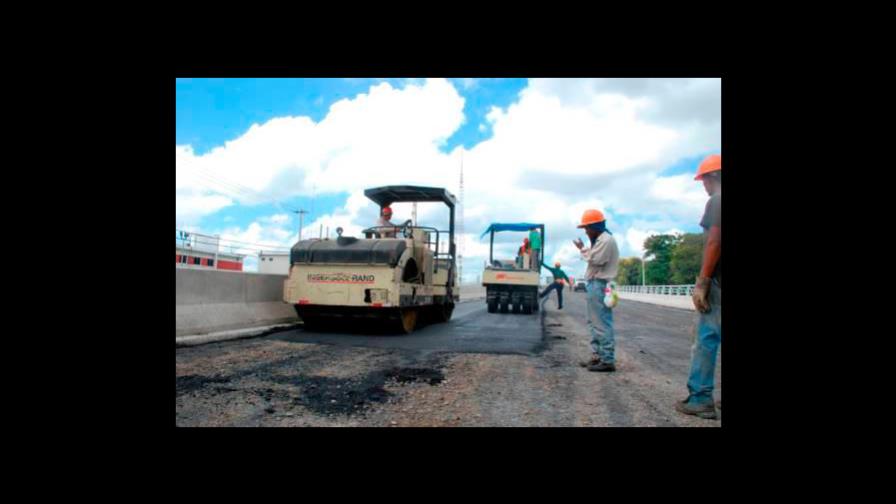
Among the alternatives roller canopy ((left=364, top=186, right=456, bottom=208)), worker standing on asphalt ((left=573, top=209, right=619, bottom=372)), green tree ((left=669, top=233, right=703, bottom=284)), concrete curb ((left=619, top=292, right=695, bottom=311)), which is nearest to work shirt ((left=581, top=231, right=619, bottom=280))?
worker standing on asphalt ((left=573, top=209, right=619, bottom=372))

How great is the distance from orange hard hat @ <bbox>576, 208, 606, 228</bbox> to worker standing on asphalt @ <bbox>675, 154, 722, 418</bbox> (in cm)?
213

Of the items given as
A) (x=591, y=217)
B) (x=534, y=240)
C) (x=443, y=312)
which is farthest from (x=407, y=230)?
(x=534, y=240)

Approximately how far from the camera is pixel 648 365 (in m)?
6.08

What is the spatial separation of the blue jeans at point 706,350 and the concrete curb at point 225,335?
5736mm

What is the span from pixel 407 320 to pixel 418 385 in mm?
4612

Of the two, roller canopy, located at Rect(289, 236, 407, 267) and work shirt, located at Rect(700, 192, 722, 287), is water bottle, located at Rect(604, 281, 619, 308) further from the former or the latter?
roller canopy, located at Rect(289, 236, 407, 267)

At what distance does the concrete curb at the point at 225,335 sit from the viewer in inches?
264

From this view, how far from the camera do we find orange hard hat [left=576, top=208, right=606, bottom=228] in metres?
5.69

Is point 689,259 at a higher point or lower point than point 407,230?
lower

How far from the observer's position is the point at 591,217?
5.73m

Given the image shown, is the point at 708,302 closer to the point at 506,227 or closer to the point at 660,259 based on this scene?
the point at 506,227
